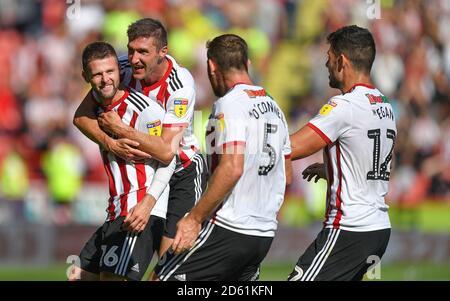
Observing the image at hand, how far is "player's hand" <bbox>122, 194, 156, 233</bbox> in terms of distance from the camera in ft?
25.3

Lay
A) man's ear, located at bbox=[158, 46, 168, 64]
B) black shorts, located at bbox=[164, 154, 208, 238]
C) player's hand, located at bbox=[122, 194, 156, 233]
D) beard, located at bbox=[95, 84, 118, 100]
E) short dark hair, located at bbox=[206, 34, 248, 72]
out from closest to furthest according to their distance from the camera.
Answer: short dark hair, located at bbox=[206, 34, 248, 72] < player's hand, located at bbox=[122, 194, 156, 233] < beard, located at bbox=[95, 84, 118, 100] < man's ear, located at bbox=[158, 46, 168, 64] < black shorts, located at bbox=[164, 154, 208, 238]

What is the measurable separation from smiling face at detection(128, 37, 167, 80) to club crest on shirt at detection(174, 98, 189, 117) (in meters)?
0.36

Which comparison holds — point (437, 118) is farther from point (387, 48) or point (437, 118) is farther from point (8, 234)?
point (8, 234)

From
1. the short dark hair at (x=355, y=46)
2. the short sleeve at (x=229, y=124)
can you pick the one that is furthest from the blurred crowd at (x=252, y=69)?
the short sleeve at (x=229, y=124)

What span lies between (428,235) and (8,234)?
7449mm

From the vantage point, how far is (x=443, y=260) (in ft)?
58.8

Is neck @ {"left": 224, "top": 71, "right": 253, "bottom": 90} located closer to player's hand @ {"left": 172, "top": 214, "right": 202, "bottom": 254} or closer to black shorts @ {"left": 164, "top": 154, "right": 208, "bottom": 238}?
player's hand @ {"left": 172, "top": 214, "right": 202, "bottom": 254}

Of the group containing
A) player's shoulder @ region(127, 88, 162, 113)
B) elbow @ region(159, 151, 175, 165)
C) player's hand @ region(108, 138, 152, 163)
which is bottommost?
elbow @ region(159, 151, 175, 165)

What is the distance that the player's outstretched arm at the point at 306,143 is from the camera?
7707mm

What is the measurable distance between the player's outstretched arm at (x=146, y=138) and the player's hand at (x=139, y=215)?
14.4 inches

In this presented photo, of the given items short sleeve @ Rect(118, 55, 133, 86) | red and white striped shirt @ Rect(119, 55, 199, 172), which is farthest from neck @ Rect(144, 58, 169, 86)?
short sleeve @ Rect(118, 55, 133, 86)

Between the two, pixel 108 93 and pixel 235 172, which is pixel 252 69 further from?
pixel 235 172

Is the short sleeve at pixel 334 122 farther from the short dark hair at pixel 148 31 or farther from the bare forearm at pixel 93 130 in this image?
the bare forearm at pixel 93 130
